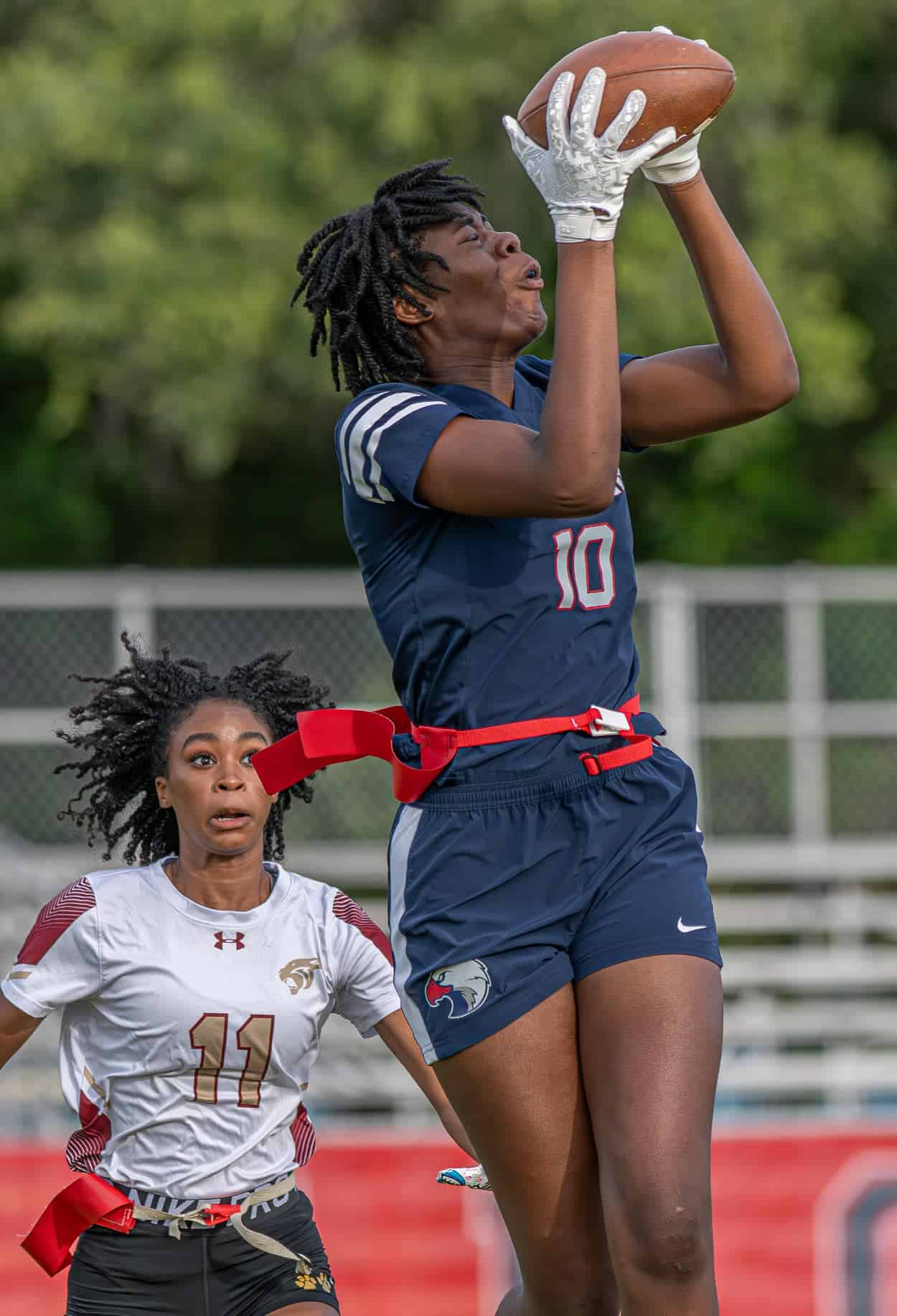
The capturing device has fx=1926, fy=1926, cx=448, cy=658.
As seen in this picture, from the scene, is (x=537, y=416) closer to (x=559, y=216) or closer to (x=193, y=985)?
(x=559, y=216)

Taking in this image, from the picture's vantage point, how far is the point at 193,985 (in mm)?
3555

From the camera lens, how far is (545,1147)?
9.15ft

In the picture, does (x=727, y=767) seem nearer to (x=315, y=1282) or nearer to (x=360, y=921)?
(x=360, y=921)

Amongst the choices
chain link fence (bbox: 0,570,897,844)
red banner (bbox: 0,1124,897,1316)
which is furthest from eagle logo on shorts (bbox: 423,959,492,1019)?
chain link fence (bbox: 0,570,897,844)

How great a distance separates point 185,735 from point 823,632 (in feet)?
19.1

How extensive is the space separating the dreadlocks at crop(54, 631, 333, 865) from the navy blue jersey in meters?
1.07

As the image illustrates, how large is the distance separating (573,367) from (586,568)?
36 cm

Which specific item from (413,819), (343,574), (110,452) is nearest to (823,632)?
(343,574)

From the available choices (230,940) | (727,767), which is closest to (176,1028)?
(230,940)

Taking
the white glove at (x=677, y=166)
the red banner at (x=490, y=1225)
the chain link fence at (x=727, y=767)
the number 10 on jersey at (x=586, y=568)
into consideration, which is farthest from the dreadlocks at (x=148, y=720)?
the chain link fence at (x=727, y=767)

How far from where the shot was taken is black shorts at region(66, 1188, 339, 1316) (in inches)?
136

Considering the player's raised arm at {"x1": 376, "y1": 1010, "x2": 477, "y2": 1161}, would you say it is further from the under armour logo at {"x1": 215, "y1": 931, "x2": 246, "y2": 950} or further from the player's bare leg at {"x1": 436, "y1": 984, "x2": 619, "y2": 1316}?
the player's bare leg at {"x1": 436, "y1": 984, "x2": 619, "y2": 1316}

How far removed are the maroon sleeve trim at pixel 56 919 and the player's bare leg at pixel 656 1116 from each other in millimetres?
1174

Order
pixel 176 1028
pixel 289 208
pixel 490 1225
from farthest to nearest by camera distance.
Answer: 1. pixel 289 208
2. pixel 490 1225
3. pixel 176 1028
